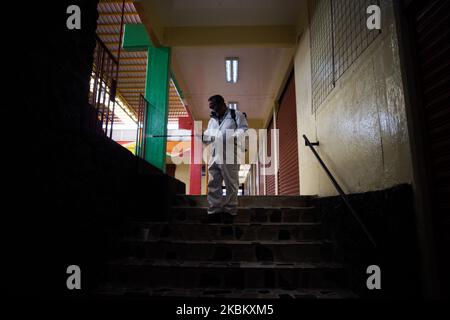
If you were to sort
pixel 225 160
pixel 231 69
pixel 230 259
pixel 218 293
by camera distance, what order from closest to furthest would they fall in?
1. pixel 218 293
2. pixel 230 259
3. pixel 225 160
4. pixel 231 69

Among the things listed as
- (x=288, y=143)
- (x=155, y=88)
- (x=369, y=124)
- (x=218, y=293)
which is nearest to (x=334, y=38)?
(x=369, y=124)

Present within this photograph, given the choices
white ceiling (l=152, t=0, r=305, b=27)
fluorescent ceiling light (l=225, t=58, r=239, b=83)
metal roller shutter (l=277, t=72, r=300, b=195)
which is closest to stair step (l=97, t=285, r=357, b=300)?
metal roller shutter (l=277, t=72, r=300, b=195)

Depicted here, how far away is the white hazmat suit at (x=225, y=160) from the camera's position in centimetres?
304

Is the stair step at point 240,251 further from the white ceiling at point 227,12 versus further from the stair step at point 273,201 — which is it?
the white ceiling at point 227,12

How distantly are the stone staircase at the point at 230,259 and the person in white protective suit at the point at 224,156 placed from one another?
207 millimetres

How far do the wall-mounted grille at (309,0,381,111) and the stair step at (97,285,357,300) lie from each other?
2.07m

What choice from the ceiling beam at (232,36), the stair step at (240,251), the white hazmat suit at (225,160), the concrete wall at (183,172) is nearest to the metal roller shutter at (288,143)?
the ceiling beam at (232,36)

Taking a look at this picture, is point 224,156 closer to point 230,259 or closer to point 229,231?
point 229,231

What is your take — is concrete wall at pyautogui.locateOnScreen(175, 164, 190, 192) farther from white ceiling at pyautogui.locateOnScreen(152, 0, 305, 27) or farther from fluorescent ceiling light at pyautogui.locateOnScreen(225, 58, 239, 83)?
white ceiling at pyautogui.locateOnScreen(152, 0, 305, 27)

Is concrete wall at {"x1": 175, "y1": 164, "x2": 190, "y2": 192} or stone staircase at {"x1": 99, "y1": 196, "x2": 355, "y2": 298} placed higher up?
concrete wall at {"x1": 175, "y1": 164, "x2": 190, "y2": 192}

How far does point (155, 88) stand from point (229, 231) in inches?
141

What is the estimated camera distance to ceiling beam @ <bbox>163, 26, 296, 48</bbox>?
16.4 feet

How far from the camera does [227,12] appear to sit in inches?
188

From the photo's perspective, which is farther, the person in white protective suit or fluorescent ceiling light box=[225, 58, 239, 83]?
fluorescent ceiling light box=[225, 58, 239, 83]
